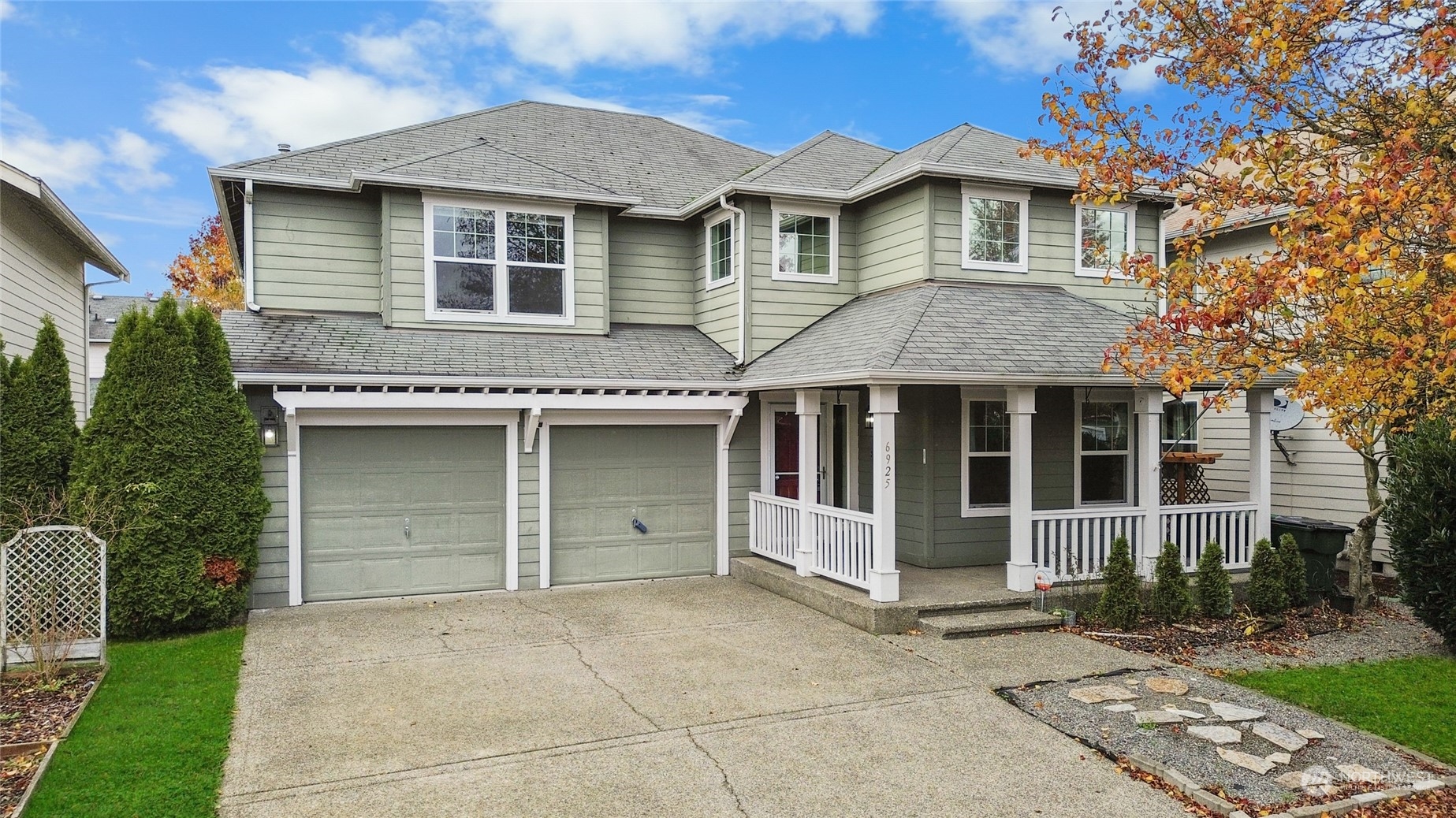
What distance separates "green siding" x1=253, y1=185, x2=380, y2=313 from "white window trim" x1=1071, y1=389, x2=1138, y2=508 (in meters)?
9.05

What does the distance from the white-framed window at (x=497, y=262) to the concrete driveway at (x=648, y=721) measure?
3869 millimetres

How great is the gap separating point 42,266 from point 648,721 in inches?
389

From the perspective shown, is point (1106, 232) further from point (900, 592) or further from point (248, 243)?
point (248, 243)

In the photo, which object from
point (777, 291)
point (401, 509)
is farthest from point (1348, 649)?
point (401, 509)

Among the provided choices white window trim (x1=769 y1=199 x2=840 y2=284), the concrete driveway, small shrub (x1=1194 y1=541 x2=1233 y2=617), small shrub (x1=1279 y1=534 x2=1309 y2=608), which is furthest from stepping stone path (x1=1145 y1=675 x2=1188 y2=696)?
white window trim (x1=769 y1=199 x2=840 y2=284)

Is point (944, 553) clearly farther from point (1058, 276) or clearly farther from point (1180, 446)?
point (1180, 446)

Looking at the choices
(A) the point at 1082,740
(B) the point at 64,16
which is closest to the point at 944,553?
(A) the point at 1082,740

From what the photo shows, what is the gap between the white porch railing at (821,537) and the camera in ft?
29.6

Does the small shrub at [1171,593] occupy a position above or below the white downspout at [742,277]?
below

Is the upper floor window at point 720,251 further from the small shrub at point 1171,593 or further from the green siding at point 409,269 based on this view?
the small shrub at point 1171,593

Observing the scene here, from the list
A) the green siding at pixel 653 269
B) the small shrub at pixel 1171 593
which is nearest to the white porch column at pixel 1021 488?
the small shrub at pixel 1171 593

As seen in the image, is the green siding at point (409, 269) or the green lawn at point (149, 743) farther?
the green siding at point (409, 269)

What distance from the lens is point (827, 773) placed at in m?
4.99

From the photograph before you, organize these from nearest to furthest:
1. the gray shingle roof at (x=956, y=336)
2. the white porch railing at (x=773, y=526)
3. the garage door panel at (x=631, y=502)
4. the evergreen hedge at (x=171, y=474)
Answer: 1. the evergreen hedge at (x=171, y=474)
2. the gray shingle roof at (x=956, y=336)
3. the white porch railing at (x=773, y=526)
4. the garage door panel at (x=631, y=502)
